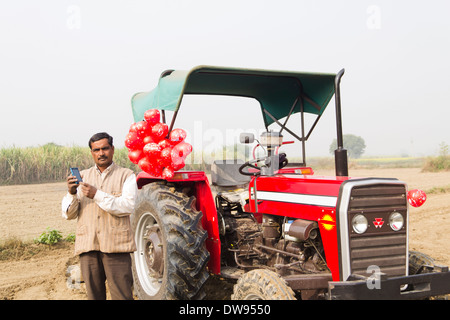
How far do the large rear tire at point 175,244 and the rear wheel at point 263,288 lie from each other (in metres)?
0.70

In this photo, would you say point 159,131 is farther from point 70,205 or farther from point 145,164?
point 70,205

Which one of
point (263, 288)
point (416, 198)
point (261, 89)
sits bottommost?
point (263, 288)

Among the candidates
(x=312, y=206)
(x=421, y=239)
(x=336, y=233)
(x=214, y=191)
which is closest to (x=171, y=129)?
(x=214, y=191)

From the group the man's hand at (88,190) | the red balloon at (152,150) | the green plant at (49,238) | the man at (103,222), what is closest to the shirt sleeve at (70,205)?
the man at (103,222)

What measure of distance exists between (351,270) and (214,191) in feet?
6.83

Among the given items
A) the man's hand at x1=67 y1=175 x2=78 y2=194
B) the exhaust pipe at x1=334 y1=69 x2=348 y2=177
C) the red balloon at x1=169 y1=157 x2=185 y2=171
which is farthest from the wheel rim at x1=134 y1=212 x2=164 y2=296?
the exhaust pipe at x1=334 y1=69 x2=348 y2=177

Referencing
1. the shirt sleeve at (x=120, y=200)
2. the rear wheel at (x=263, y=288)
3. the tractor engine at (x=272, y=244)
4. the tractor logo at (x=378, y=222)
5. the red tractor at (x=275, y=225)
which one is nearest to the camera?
the rear wheel at (x=263, y=288)

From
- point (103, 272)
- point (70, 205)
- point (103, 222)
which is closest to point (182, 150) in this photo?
point (103, 222)

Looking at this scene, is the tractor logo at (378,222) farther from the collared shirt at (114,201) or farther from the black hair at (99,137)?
the black hair at (99,137)

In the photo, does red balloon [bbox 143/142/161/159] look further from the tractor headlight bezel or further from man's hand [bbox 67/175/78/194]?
the tractor headlight bezel

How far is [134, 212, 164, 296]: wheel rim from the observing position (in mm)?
4512

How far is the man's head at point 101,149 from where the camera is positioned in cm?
351

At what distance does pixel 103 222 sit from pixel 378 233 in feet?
7.35

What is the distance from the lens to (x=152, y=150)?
4188 millimetres
